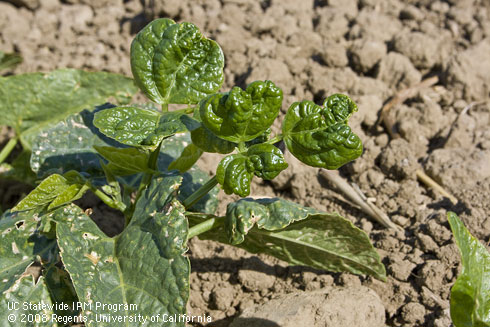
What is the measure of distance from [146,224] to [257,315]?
2.28 ft

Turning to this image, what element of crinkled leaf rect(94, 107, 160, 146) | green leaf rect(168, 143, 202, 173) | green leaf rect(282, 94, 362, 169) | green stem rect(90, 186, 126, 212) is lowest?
green stem rect(90, 186, 126, 212)

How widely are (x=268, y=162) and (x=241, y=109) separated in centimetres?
23

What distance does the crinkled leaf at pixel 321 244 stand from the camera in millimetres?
2465

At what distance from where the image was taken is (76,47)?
14.7 feet

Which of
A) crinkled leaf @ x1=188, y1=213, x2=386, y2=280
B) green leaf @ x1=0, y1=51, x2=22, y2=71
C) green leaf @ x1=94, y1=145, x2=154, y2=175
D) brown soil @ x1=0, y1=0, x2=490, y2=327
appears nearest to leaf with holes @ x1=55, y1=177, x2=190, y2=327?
green leaf @ x1=94, y1=145, x2=154, y2=175

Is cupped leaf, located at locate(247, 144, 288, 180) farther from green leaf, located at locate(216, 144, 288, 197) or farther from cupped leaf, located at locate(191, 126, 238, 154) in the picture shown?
cupped leaf, located at locate(191, 126, 238, 154)

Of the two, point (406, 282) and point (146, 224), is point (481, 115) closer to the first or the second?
point (406, 282)

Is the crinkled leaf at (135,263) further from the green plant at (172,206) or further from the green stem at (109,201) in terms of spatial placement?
the green stem at (109,201)

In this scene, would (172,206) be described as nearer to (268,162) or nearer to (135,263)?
(135,263)

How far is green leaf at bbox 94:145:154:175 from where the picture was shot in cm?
255

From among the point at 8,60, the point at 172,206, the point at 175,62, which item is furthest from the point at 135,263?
the point at 8,60

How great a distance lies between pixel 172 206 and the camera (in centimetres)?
229

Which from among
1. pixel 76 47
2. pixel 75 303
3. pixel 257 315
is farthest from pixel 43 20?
pixel 257 315

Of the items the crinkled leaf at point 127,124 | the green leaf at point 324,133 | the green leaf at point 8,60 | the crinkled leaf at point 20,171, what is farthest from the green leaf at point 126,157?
the green leaf at point 8,60
